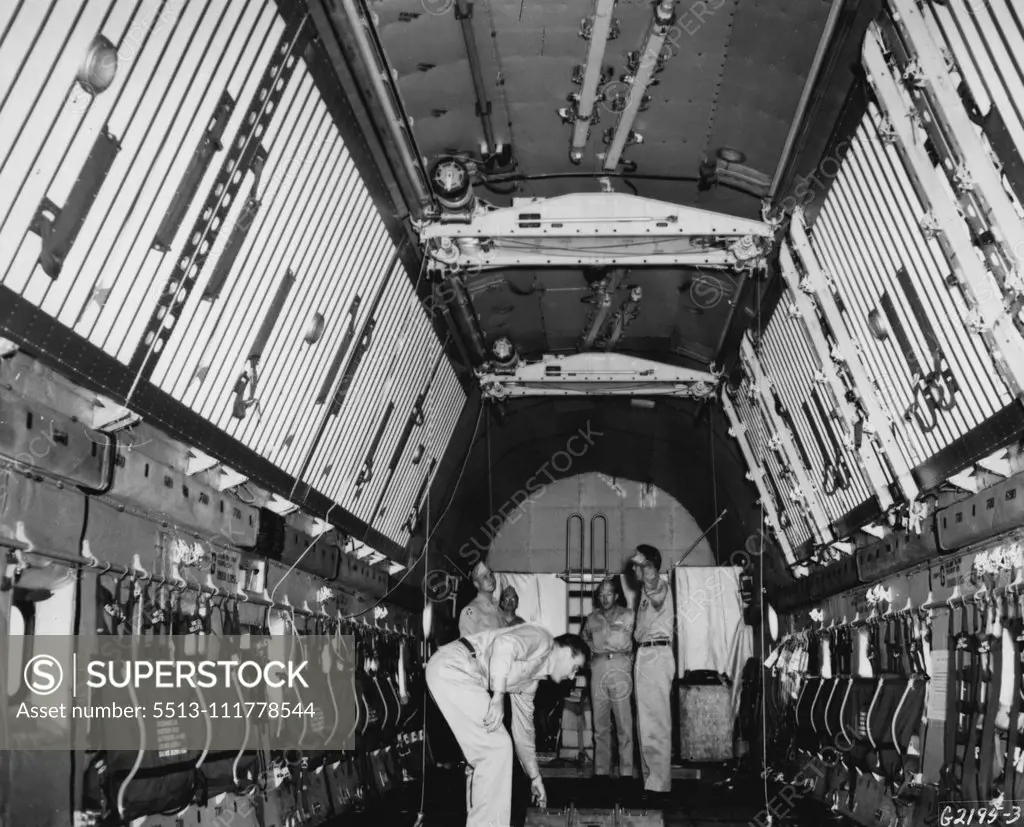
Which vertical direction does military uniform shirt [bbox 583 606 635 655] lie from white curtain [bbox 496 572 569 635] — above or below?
below

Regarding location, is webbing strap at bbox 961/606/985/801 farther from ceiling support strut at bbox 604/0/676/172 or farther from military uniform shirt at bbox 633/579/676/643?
military uniform shirt at bbox 633/579/676/643

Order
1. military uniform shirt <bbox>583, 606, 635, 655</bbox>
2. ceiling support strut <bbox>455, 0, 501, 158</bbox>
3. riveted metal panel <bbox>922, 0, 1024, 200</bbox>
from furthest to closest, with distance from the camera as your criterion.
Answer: military uniform shirt <bbox>583, 606, 635, 655</bbox>, ceiling support strut <bbox>455, 0, 501, 158</bbox>, riveted metal panel <bbox>922, 0, 1024, 200</bbox>

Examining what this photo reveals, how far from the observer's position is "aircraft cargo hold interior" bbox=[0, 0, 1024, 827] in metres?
4.67

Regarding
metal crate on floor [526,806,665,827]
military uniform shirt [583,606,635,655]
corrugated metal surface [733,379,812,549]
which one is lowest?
metal crate on floor [526,806,665,827]

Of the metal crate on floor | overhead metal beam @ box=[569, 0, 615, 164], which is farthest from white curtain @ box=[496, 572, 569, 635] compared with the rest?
overhead metal beam @ box=[569, 0, 615, 164]

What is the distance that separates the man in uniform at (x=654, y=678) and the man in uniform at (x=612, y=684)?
567 millimetres

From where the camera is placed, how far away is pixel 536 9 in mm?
5984

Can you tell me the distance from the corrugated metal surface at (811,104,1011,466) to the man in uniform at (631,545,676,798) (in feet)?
10.9

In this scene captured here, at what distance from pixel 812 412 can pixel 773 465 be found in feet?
6.57

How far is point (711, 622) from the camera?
12.1 m

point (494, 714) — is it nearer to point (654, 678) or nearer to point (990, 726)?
point (990, 726)

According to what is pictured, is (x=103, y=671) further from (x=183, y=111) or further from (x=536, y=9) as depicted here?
(x=536, y=9)

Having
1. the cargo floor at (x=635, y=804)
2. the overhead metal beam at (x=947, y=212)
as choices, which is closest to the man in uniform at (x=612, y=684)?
the cargo floor at (x=635, y=804)

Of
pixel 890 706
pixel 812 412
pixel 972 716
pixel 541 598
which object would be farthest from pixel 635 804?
pixel 541 598
